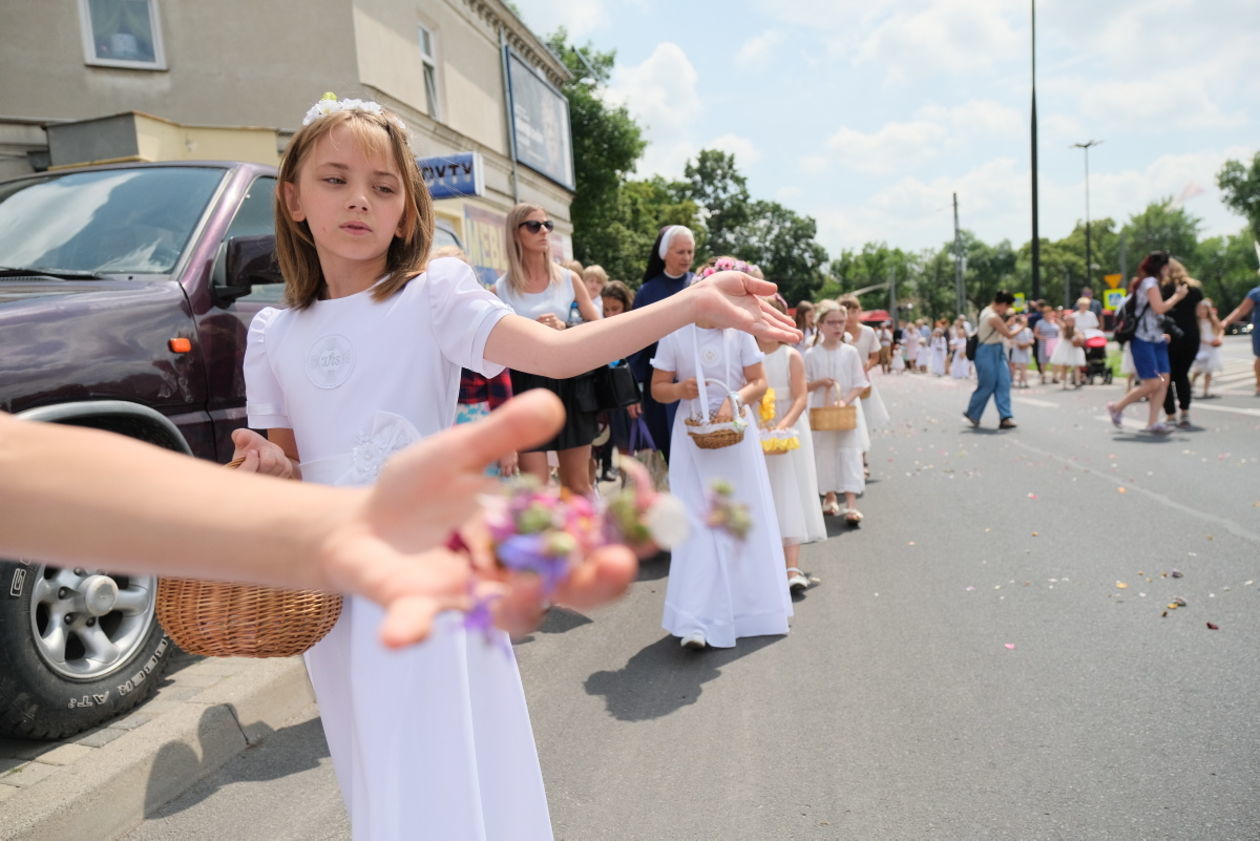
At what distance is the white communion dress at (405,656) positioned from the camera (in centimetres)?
180

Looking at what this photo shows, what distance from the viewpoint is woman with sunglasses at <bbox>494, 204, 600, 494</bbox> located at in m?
5.71

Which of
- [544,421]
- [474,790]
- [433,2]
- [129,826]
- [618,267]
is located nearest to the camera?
[544,421]

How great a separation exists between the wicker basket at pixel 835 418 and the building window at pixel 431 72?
50.7ft

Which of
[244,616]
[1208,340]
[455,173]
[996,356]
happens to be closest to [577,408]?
[244,616]

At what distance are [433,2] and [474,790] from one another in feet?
71.2

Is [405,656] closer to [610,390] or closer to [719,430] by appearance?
[719,430]

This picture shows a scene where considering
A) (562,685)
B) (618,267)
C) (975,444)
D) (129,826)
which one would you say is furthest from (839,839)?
(618,267)

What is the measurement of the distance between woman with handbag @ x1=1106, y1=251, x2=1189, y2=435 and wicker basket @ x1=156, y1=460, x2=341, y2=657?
12291 millimetres

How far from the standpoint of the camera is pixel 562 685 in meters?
4.50

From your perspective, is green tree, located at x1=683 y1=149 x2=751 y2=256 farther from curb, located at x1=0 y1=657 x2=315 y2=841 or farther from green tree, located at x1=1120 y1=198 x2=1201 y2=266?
curb, located at x1=0 y1=657 x2=315 y2=841

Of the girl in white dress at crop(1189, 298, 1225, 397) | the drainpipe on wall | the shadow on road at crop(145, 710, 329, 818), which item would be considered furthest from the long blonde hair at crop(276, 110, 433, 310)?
the drainpipe on wall

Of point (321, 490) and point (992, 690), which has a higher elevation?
point (321, 490)

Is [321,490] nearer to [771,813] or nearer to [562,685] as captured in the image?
[771,813]

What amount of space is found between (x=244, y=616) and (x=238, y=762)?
2254mm
